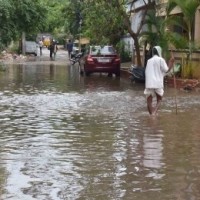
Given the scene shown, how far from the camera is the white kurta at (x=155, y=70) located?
13.9 m

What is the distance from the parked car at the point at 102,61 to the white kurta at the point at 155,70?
15738 mm

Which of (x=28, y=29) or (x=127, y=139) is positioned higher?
(x=28, y=29)

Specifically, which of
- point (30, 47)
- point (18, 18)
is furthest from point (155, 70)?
point (30, 47)

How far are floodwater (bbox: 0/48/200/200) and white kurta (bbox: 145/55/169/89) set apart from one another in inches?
28.6

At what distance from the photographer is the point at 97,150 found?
948 cm

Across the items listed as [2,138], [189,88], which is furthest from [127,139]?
[189,88]

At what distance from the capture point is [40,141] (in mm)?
10367

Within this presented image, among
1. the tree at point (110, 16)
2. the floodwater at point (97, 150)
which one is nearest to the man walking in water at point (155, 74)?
the floodwater at point (97, 150)

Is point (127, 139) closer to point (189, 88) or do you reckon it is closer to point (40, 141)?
point (40, 141)

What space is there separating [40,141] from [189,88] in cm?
1121

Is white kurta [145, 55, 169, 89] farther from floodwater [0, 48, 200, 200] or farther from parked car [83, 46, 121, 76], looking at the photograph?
parked car [83, 46, 121, 76]

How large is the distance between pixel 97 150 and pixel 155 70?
4.93 meters

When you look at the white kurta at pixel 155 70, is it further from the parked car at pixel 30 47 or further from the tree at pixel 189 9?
the parked car at pixel 30 47

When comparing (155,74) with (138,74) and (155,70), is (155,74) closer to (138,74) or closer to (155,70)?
(155,70)
